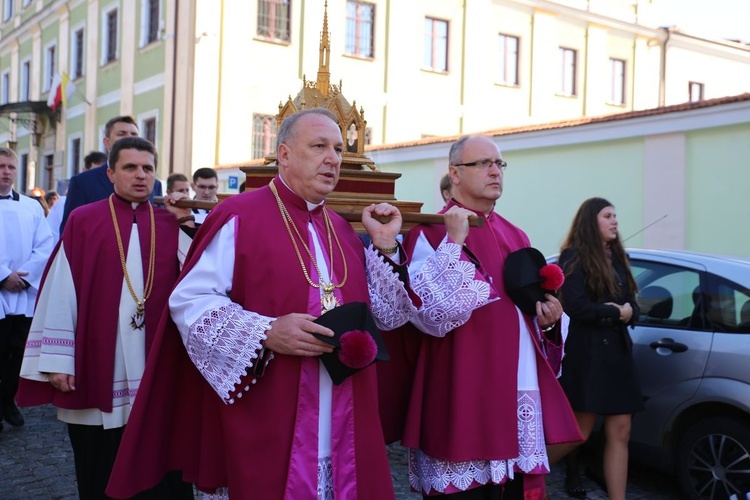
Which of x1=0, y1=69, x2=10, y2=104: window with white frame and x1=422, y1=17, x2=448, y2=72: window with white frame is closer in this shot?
x1=422, y1=17, x2=448, y2=72: window with white frame

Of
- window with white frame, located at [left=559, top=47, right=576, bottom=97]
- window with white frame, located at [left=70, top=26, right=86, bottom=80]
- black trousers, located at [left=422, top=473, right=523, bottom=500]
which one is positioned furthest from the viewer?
window with white frame, located at [left=70, top=26, right=86, bottom=80]

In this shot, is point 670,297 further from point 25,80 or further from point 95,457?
point 25,80

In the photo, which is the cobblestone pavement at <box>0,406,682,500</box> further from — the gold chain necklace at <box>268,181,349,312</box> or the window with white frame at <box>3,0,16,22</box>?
the window with white frame at <box>3,0,16,22</box>

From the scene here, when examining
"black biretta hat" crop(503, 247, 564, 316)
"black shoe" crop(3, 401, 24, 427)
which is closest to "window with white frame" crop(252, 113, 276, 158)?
"black shoe" crop(3, 401, 24, 427)

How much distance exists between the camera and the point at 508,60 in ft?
78.1

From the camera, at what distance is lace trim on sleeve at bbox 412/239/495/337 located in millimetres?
3006

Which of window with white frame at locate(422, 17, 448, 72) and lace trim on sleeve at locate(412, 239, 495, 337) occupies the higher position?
window with white frame at locate(422, 17, 448, 72)

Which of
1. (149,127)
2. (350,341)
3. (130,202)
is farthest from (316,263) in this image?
(149,127)

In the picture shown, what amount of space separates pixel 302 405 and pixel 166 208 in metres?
1.61

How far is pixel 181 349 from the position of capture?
2.96 metres

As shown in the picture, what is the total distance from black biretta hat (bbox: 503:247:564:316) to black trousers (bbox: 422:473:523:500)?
2.29 feet

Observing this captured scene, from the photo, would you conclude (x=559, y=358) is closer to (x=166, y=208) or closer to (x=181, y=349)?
(x=181, y=349)

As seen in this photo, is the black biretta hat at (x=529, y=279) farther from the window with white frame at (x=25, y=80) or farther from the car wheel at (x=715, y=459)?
the window with white frame at (x=25, y=80)

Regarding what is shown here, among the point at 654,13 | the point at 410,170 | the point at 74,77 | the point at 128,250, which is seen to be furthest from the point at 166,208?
the point at 654,13
